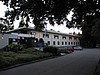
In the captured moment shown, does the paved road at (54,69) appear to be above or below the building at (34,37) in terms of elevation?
below

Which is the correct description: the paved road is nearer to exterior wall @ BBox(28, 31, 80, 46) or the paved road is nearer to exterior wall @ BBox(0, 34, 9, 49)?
exterior wall @ BBox(0, 34, 9, 49)

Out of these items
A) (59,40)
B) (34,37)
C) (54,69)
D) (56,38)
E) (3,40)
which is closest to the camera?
(54,69)

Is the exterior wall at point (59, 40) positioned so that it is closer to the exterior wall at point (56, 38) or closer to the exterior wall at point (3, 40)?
the exterior wall at point (56, 38)

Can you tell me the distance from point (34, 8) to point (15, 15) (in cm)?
133

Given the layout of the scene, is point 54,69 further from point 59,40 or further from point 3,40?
point 59,40

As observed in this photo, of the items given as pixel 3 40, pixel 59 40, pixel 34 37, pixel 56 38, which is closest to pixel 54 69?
pixel 3 40

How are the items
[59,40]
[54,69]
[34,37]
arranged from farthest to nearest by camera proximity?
[59,40], [34,37], [54,69]

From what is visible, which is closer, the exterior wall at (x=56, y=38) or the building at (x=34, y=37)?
the building at (x=34, y=37)

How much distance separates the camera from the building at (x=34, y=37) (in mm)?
46259

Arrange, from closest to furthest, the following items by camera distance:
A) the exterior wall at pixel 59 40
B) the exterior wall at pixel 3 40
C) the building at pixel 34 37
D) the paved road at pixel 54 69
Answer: the paved road at pixel 54 69 < the exterior wall at pixel 3 40 < the building at pixel 34 37 < the exterior wall at pixel 59 40

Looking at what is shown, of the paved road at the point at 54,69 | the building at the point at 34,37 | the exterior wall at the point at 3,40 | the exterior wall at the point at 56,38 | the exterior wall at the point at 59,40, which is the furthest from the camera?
the exterior wall at the point at 59,40

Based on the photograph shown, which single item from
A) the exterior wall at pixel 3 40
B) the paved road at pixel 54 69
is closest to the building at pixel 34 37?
the exterior wall at pixel 3 40

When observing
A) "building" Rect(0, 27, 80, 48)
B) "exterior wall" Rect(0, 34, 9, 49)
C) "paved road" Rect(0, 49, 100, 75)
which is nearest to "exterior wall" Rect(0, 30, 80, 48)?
"building" Rect(0, 27, 80, 48)

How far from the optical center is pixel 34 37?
191 feet
